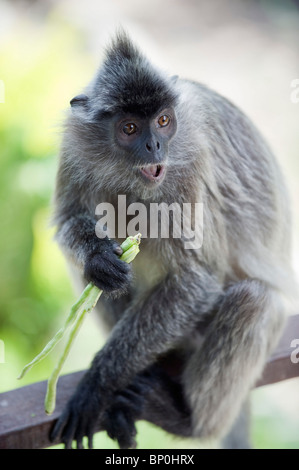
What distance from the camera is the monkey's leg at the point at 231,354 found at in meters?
3.16

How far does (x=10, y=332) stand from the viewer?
5.75 metres

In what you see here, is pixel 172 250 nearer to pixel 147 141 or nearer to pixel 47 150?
pixel 147 141

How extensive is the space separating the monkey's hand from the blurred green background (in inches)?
56.8

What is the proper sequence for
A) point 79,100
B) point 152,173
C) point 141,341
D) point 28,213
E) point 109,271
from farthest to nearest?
point 28,213 → point 141,341 → point 79,100 → point 152,173 → point 109,271

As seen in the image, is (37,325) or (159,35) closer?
(37,325)

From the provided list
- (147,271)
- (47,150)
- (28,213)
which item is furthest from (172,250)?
(28,213)

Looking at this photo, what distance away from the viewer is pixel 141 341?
3145mm

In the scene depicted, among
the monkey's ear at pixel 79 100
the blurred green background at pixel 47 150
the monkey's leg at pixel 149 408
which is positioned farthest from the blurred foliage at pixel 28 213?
the monkey's ear at pixel 79 100

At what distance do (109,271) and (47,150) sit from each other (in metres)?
2.90

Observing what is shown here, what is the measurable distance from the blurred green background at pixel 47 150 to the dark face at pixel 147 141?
1404 millimetres

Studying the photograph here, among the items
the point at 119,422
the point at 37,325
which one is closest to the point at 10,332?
the point at 37,325

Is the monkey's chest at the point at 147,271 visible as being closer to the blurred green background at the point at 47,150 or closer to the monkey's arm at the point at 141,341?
the monkey's arm at the point at 141,341
